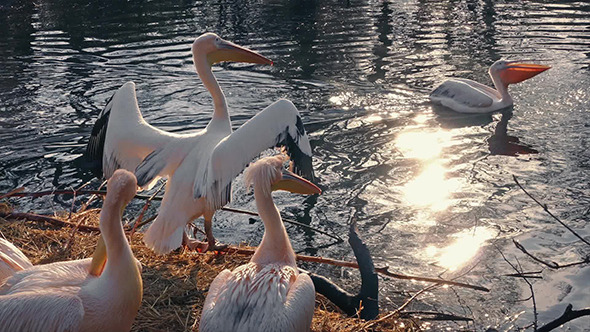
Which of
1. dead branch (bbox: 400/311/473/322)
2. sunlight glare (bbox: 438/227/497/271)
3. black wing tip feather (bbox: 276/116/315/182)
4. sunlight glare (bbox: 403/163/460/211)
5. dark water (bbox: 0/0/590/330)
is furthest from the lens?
sunlight glare (bbox: 403/163/460/211)

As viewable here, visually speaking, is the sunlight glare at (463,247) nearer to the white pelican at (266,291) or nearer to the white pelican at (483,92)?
the white pelican at (266,291)

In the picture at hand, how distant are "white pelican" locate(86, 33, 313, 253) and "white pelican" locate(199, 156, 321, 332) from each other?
0.71 metres

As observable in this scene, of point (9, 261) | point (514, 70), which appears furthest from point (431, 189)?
point (9, 261)

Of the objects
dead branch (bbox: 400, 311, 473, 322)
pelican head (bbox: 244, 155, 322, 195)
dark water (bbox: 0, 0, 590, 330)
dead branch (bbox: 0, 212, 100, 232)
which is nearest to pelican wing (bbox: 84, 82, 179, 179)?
dead branch (bbox: 0, 212, 100, 232)

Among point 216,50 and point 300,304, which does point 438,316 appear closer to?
point 300,304

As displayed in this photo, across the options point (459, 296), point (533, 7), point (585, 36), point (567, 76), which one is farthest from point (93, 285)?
point (533, 7)

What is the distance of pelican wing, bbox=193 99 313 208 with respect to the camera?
156 inches

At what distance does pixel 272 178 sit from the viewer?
331 cm

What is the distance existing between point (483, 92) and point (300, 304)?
17.5 feet

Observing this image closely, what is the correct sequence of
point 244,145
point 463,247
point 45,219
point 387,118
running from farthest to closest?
point 387,118
point 463,247
point 45,219
point 244,145

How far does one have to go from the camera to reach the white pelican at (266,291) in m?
2.75

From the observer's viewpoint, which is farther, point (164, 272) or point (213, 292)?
point (164, 272)

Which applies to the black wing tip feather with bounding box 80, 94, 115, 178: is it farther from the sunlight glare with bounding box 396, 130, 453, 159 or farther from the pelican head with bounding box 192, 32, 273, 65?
the sunlight glare with bounding box 396, 130, 453, 159

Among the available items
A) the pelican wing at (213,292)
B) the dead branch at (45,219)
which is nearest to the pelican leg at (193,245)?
the dead branch at (45,219)
